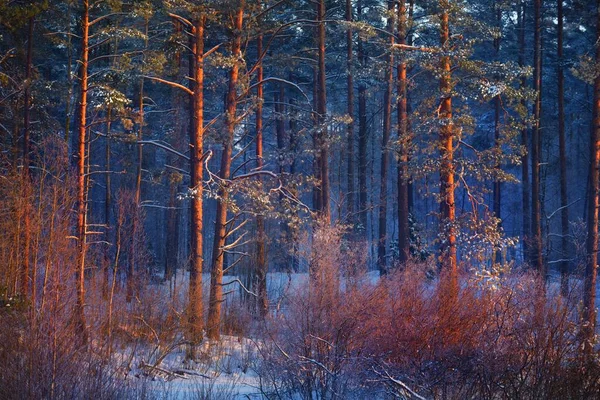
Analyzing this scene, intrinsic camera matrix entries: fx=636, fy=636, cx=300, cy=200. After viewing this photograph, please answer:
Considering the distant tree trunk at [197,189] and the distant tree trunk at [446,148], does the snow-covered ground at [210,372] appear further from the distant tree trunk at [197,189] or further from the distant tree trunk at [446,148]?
the distant tree trunk at [446,148]

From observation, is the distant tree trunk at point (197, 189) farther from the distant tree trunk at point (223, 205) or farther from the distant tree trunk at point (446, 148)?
the distant tree trunk at point (446, 148)

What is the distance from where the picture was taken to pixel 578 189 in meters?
40.4

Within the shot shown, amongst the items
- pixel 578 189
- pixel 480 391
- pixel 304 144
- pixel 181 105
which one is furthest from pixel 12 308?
pixel 578 189

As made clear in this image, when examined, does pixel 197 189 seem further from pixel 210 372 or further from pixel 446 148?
pixel 446 148

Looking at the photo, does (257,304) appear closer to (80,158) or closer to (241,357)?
(241,357)

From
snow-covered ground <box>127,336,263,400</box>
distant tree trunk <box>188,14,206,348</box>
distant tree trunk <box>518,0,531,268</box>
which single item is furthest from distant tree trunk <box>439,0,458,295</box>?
distant tree trunk <box>518,0,531,268</box>

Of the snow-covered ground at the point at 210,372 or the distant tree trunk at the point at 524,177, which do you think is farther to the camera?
the distant tree trunk at the point at 524,177

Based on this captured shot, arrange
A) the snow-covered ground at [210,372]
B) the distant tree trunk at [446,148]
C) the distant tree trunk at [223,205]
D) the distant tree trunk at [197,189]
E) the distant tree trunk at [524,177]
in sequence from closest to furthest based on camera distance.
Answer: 1. the snow-covered ground at [210,372]
2. the distant tree trunk at [197,189]
3. the distant tree trunk at [446,148]
4. the distant tree trunk at [223,205]
5. the distant tree trunk at [524,177]

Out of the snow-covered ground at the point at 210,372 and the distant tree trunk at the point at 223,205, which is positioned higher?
the distant tree trunk at the point at 223,205

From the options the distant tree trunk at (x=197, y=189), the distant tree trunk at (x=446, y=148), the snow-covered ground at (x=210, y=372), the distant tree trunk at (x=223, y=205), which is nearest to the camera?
the snow-covered ground at (x=210, y=372)

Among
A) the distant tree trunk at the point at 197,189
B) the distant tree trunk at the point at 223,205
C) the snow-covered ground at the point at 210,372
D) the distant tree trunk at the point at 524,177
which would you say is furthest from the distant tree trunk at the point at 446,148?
the distant tree trunk at the point at 524,177

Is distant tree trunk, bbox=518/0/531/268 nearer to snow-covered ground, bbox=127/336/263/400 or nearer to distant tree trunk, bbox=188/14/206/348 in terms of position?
distant tree trunk, bbox=188/14/206/348

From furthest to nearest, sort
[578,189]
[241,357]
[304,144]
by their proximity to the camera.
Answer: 1. [578,189]
2. [304,144]
3. [241,357]

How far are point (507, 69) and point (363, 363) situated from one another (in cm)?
998
